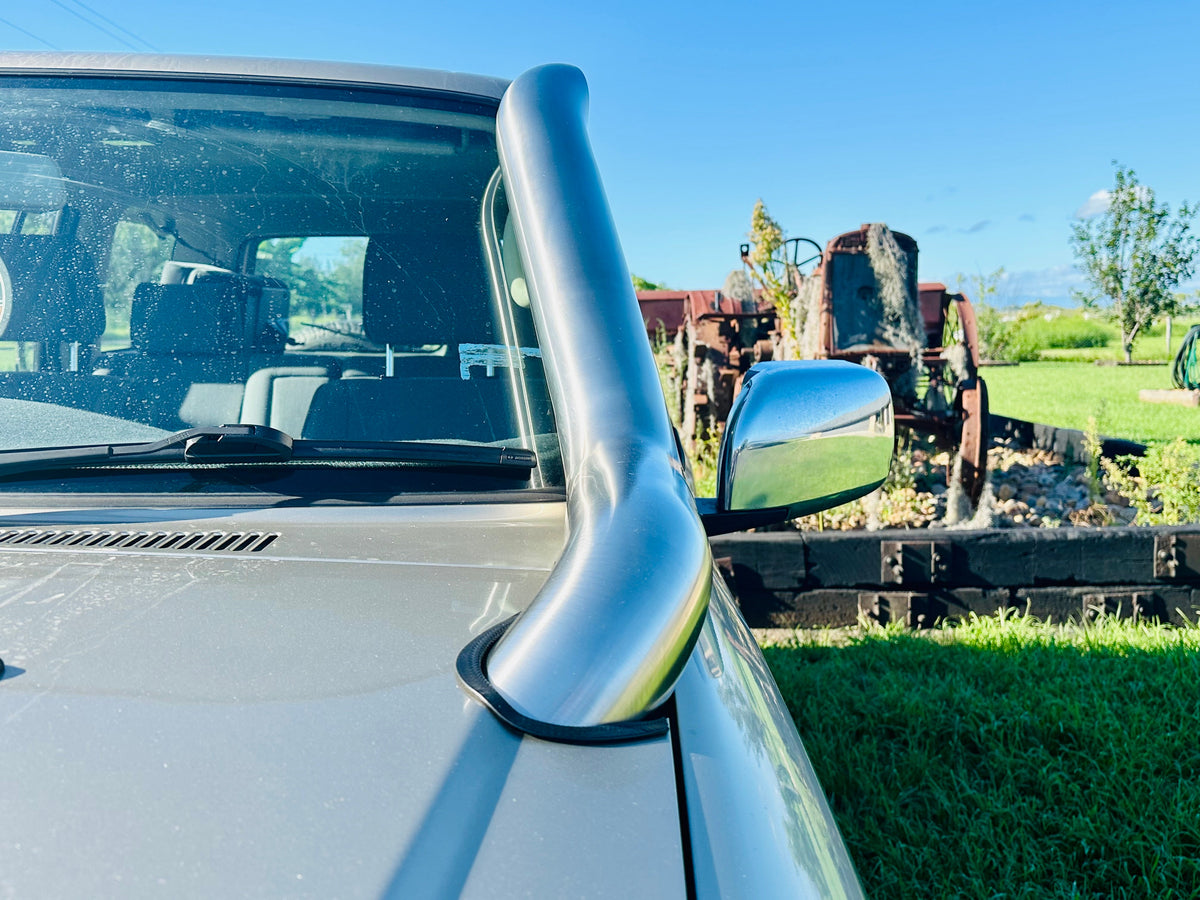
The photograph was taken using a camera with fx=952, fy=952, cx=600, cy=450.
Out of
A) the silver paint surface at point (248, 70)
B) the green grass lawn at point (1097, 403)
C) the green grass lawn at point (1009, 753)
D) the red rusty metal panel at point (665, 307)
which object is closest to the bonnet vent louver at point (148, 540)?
the silver paint surface at point (248, 70)

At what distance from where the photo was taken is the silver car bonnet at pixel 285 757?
24.5 inches

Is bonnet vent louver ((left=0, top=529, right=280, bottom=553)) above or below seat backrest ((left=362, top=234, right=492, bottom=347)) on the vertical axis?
below

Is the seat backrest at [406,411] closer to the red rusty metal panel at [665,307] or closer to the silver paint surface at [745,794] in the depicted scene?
the silver paint surface at [745,794]

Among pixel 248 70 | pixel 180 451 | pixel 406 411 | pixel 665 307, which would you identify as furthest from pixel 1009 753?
pixel 665 307

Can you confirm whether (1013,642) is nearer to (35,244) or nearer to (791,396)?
(791,396)

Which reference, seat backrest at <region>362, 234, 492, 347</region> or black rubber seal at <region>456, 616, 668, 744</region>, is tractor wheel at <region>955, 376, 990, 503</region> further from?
black rubber seal at <region>456, 616, 668, 744</region>

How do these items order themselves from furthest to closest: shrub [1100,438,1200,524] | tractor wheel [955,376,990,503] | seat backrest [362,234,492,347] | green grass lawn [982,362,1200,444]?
green grass lawn [982,362,1200,444], tractor wheel [955,376,990,503], shrub [1100,438,1200,524], seat backrest [362,234,492,347]

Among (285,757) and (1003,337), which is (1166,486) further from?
(1003,337)

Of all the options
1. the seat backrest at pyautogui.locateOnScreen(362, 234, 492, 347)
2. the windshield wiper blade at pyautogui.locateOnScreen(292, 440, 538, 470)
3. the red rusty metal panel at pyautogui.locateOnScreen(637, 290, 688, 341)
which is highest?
the red rusty metal panel at pyautogui.locateOnScreen(637, 290, 688, 341)

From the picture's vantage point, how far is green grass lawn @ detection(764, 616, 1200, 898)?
254 cm

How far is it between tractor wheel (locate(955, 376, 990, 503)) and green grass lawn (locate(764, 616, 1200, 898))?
5.18ft

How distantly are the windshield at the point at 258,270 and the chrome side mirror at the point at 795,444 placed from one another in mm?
259

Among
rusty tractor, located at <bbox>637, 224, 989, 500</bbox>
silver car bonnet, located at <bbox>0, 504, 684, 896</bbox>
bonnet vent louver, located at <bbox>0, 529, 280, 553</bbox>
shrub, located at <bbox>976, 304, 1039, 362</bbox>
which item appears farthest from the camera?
shrub, located at <bbox>976, 304, 1039, 362</bbox>

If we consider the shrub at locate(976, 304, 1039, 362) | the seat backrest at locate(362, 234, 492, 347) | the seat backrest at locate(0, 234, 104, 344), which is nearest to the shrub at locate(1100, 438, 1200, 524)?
the seat backrest at locate(362, 234, 492, 347)
